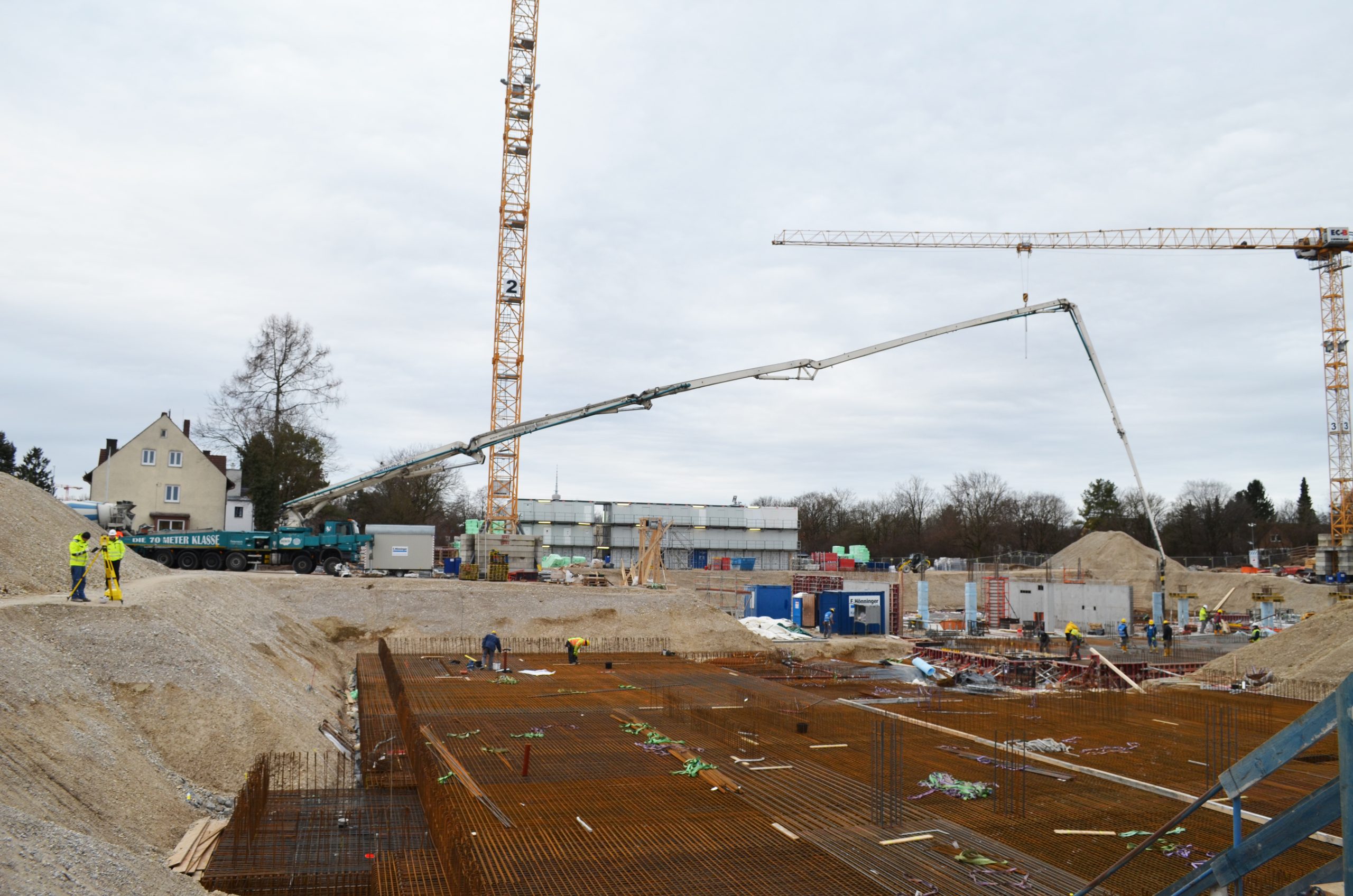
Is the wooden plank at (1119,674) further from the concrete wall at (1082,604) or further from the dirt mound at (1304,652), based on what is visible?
the concrete wall at (1082,604)

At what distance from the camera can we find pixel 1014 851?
10250mm

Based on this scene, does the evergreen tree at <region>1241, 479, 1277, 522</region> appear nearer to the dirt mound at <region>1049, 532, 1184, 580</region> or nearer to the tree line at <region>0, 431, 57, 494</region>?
the dirt mound at <region>1049, 532, 1184, 580</region>

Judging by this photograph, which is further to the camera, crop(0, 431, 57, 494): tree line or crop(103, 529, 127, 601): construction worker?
crop(0, 431, 57, 494): tree line

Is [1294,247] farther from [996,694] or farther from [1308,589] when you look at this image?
[996,694]

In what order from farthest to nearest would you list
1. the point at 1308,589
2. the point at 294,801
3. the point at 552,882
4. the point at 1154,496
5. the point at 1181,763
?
1. the point at 1154,496
2. the point at 1308,589
3. the point at 1181,763
4. the point at 294,801
5. the point at 552,882

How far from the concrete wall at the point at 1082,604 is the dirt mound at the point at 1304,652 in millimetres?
14769

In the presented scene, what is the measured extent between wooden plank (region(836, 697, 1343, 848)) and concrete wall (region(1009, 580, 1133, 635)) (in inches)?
1015

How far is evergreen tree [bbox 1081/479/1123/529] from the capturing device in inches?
3376

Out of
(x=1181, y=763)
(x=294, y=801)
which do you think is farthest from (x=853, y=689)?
(x=294, y=801)

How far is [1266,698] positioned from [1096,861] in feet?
51.1

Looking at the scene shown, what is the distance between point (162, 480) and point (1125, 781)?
45272 mm

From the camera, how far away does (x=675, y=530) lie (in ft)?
237

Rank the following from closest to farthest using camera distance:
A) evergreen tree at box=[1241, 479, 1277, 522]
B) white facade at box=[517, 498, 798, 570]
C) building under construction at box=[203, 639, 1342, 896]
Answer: building under construction at box=[203, 639, 1342, 896], white facade at box=[517, 498, 798, 570], evergreen tree at box=[1241, 479, 1277, 522]

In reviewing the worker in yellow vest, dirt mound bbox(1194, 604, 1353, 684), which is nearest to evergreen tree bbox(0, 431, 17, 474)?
the worker in yellow vest
